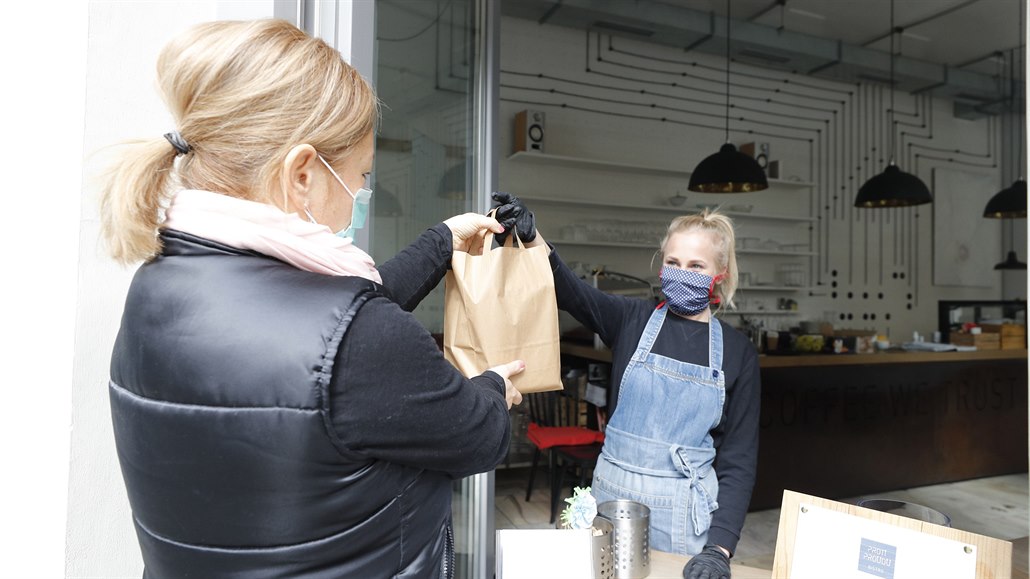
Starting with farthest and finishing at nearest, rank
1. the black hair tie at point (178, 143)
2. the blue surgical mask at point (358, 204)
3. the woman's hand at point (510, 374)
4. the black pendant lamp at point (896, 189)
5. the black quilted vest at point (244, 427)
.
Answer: the black pendant lamp at point (896, 189) → the woman's hand at point (510, 374) → the blue surgical mask at point (358, 204) → the black hair tie at point (178, 143) → the black quilted vest at point (244, 427)

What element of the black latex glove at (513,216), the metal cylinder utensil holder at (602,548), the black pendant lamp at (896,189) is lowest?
the metal cylinder utensil holder at (602,548)

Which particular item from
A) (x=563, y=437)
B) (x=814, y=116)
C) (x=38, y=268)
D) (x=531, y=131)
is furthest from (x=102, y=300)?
(x=814, y=116)

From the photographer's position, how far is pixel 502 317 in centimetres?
116

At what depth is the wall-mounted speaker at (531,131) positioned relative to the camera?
17.8 feet

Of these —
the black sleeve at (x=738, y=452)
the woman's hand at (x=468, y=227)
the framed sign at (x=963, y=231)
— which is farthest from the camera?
the framed sign at (x=963, y=231)

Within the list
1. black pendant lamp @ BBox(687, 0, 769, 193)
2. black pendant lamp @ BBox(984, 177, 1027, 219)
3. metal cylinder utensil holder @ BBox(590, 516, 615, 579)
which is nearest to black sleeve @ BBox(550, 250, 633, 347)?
metal cylinder utensil holder @ BBox(590, 516, 615, 579)

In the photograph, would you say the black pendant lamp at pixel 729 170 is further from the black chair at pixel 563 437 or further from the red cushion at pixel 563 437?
the red cushion at pixel 563 437

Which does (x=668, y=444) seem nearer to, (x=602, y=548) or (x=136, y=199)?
(x=602, y=548)

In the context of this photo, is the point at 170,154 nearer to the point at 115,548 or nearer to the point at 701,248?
the point at 115,548

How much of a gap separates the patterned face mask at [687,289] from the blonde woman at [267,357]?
3.05 ft

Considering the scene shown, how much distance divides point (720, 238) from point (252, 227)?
125 centimetres

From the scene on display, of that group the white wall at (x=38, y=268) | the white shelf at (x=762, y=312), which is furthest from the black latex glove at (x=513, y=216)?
the white shelf at (x=762, y=312)

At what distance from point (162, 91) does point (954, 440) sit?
559cm

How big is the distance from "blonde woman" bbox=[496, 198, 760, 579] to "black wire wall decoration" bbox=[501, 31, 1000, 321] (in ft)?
14.0
